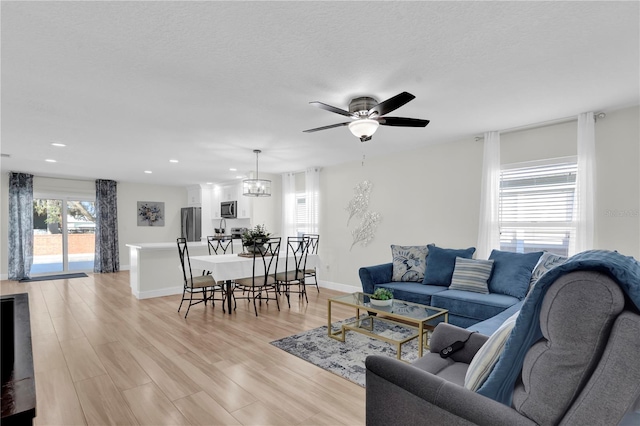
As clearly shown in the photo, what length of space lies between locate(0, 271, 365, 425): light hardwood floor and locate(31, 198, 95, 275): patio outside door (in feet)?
12.7

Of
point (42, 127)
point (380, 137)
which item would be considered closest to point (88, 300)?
point (42, 127)

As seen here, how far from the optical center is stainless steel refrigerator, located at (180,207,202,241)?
9.07 meters

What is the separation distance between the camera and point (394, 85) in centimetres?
269

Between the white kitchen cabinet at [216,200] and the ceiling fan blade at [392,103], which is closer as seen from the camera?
the ceiling fan blade at [392,103]

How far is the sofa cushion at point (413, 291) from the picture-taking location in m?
3.85

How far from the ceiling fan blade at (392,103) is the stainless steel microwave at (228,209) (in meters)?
5.55

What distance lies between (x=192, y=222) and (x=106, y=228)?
2.07 m

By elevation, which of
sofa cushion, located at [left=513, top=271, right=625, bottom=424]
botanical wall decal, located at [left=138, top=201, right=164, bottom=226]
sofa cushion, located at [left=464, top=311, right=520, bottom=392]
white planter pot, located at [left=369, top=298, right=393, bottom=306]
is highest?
botanical wall decal, located at [left=138, top=201, right=164, bottom=226]

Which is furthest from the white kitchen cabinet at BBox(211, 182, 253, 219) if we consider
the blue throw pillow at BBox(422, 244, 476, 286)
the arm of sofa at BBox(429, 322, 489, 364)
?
the arm of sofa at BBox(429, 322, 489, 364)

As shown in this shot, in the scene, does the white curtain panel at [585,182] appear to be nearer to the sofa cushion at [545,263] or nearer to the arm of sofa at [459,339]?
the sofa cushion at [545,263]

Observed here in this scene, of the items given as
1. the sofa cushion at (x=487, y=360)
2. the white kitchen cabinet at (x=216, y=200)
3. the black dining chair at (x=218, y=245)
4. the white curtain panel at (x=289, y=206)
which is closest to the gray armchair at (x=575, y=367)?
the sofa cushion at (x=487, y=360)

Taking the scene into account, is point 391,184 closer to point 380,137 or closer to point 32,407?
point 380,137

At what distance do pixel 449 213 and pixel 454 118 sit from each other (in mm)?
1590

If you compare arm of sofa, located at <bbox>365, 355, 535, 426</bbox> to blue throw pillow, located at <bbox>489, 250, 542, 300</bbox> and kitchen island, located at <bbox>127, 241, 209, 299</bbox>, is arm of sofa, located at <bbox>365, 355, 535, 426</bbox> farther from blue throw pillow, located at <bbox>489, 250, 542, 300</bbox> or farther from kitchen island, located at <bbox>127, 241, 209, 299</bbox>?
kitchen island, located at <bbox>127, 241, 209, 299</bbox>
